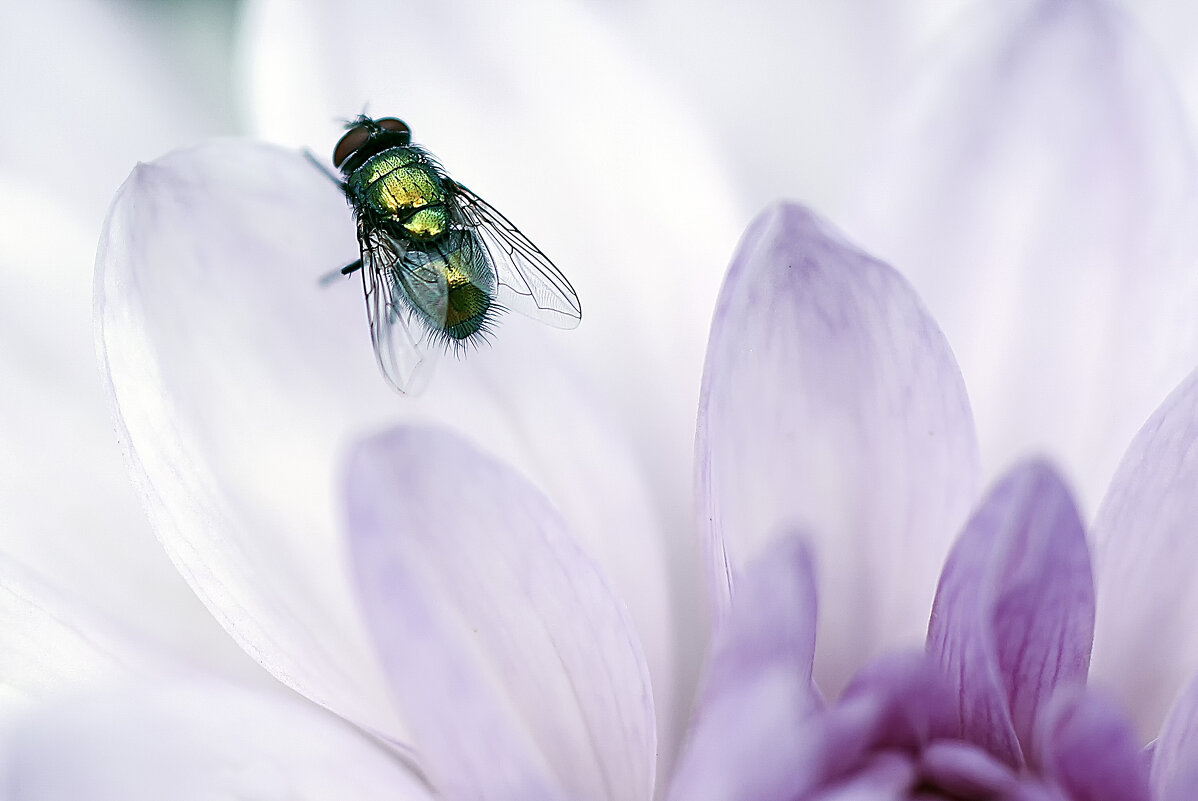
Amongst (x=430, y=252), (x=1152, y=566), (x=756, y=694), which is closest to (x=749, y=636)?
(x=756, y=694)

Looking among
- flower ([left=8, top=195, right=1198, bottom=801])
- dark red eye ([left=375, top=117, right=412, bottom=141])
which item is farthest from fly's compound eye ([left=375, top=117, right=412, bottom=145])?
flower ([left=8, top=195, right=1198, bottom=801])

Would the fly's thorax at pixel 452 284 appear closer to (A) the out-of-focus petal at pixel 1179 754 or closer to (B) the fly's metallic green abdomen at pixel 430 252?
(B) the fly's metallic green abdomen at pixel 430 252

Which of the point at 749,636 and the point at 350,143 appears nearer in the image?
the point at 749,636

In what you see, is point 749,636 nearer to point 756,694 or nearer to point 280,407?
point 756,694

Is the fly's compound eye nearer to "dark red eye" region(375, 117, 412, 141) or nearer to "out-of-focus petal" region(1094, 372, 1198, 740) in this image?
"dark red eye" region(375, 117, 412, 141)

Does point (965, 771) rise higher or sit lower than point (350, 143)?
lower

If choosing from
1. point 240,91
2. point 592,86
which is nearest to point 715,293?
point 592,86

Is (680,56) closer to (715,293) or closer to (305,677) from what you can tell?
(715,293)
